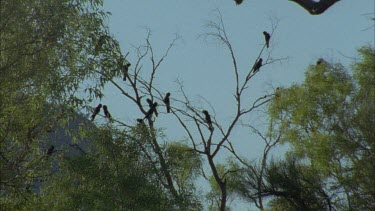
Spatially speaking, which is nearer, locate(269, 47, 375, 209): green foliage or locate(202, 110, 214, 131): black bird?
locate(269, 47, 375, 209): green foliage

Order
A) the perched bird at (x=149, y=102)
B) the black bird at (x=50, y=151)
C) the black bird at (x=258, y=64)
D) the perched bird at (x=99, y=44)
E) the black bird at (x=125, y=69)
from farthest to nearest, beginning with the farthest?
1. the black bird at (x=258, y=64)
2. the perched bird at (x=149, y=102)
3. the black bird at (x=125, y=69)
4. the perched bird at (x=99, y=44)
5. the black bird at (x=50, y=151)

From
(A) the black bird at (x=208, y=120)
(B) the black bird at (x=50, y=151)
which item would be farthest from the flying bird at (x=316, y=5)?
(A) the black bird at (x=208, y=120)

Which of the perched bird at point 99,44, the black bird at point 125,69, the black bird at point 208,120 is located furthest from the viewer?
Answer: the black bird at point 208,120

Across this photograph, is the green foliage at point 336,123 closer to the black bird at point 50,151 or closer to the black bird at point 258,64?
the black bird at point 258,64

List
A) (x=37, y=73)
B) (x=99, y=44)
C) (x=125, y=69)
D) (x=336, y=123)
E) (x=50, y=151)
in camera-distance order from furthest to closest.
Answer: (x=125, y=69), (x=336, y=123), (x=99, y=44), (x=50, y=151), (x=37, y=73)

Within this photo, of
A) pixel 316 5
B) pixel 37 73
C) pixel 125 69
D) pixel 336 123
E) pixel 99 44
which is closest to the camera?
pixel 316 5

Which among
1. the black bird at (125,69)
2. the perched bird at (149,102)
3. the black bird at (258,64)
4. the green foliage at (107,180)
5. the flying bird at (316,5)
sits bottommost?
the green foliage at (107,180)

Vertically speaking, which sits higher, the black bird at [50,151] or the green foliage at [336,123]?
the green foliage at [336,123]

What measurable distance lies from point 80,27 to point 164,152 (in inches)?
138

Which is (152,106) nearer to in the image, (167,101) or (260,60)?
(167,101)

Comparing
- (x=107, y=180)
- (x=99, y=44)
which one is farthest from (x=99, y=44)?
(x=107, y=180)

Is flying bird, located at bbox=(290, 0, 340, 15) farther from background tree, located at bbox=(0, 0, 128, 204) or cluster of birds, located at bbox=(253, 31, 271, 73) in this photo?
cluster of birds, located at bbox=(253, 31, 271, 73)

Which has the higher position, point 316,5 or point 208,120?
point 208,120

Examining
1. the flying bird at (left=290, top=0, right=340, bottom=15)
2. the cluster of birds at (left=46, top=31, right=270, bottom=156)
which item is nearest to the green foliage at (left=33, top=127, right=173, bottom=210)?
the cluster of birds at (left=46, top=31, right=270, bottom=156)
